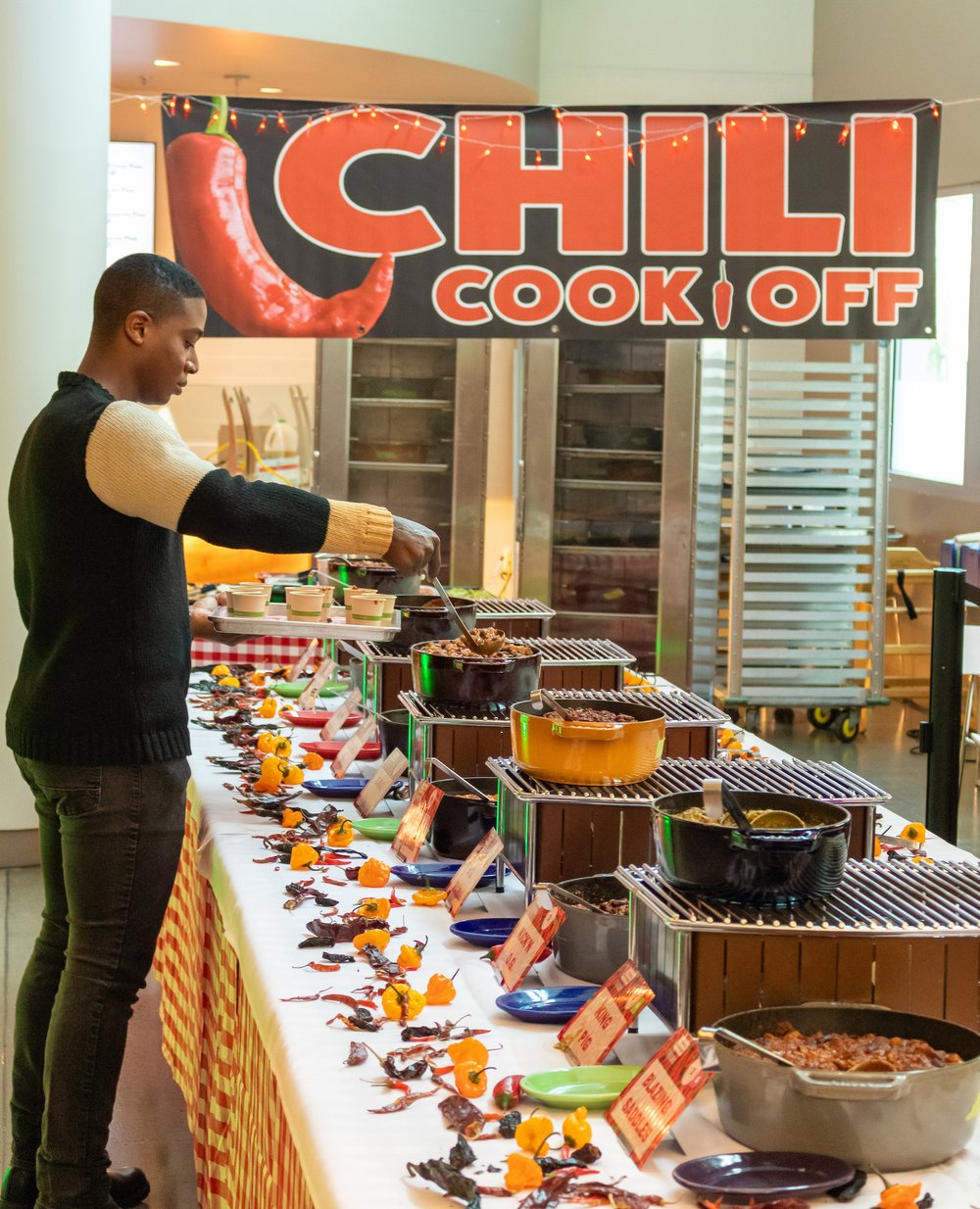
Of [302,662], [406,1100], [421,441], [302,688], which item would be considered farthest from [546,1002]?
[421,441]

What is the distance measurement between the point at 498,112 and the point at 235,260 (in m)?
1.25

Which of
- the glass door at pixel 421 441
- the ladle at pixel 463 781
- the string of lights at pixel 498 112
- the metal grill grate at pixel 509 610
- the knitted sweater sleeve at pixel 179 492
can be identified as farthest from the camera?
the glass door at pixel 421 441

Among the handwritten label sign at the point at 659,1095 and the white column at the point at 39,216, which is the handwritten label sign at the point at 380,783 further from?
the white column at the point at 39,216

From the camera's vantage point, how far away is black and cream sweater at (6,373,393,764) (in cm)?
222

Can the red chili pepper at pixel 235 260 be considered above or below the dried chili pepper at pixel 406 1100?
above

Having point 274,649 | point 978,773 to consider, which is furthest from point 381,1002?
point 978,773

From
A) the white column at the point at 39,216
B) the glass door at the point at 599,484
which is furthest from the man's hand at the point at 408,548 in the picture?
the glass door at the point at 599,484

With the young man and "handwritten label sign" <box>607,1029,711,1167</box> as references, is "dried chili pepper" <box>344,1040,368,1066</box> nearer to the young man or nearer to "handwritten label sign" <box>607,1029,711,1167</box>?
"handwritten label sign" <box>607,1029,711,1167</box>

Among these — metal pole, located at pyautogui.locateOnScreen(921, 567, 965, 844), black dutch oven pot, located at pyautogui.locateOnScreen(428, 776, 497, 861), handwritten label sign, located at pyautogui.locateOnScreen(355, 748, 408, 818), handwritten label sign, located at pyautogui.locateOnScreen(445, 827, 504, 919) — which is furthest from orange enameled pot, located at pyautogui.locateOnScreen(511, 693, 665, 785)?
metal pole, located at pyautogui.locateOnScreen(921, 567, 965, 844)

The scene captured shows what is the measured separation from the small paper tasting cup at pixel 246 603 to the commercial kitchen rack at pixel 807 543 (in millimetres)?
4459

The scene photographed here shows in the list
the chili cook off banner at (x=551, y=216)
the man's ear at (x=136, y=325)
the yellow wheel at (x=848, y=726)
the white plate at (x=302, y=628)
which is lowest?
the yellow wheel at (x=848, y=726)

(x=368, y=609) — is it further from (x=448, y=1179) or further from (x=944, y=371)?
(x=944, y=371)

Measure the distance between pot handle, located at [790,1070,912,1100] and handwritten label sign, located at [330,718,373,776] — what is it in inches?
72.3

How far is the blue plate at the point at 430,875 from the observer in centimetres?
251
